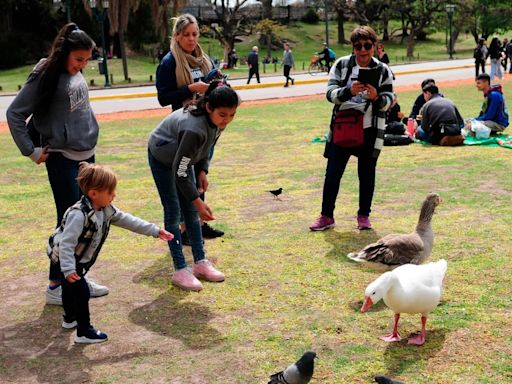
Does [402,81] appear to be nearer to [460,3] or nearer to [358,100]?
[358,100]

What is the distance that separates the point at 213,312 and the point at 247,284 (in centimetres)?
56

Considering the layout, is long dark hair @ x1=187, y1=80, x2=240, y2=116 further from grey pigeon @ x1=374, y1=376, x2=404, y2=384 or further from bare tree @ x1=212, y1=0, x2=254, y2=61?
bare tree @ x1=212, y1=0, x2=254, y2=61

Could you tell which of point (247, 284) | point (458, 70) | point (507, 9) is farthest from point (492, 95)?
point (507, 9)

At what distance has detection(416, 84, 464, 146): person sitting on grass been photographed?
35.9 feet

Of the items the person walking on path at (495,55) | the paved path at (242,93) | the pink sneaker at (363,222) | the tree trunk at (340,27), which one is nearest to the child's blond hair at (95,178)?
the pink sneaker at (363,222)

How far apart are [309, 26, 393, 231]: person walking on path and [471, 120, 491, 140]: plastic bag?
5568 millimetres

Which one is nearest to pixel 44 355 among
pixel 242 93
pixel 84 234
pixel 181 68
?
pixel 84 234

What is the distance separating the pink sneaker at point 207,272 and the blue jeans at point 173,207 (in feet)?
0.52

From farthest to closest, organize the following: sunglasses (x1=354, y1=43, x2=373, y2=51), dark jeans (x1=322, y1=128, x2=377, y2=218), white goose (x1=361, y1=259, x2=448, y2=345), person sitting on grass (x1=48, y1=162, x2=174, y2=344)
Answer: dark jeans (x1=322, y1=128, x2=377, y2=218) → sunglasses (x1=354, y1=43, x2=373, y2=51) → person sitting on grass (x1=48, y1=162, x2=174, y2=344) → white goose (x1=361, y1=259, x2=448, y2=345)

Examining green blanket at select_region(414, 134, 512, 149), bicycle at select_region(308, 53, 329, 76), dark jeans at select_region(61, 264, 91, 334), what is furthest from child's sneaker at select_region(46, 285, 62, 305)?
bicycle at select_region(308, 53, 329, 76)

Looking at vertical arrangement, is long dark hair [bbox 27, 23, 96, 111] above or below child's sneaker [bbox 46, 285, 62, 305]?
above

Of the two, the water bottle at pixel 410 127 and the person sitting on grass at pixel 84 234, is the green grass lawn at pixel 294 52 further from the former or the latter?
the person sitting on grass at pixel 84 234

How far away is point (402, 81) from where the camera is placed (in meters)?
26.7

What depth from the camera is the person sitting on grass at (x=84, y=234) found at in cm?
412
